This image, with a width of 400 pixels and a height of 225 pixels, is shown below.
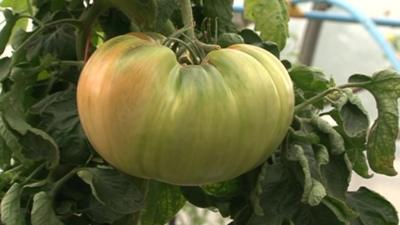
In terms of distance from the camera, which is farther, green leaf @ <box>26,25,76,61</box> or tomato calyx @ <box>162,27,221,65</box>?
green leaf @ <box>26,25,76,61</box>

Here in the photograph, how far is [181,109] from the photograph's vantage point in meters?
0.46

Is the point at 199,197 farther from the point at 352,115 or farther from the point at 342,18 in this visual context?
the point at 342,18

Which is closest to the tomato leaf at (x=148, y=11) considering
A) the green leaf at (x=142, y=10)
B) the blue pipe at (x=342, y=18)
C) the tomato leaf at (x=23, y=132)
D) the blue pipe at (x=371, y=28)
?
the green leaf at (x=142, y=10)

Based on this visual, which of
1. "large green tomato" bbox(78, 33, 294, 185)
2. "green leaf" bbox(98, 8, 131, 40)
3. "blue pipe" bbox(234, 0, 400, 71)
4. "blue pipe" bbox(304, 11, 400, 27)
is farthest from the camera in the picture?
"blue pipe" bbox(304, 11, 400, 27)

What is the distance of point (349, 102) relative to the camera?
0.59m

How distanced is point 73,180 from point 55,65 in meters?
0.10

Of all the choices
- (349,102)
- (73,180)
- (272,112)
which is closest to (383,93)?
(349,102)

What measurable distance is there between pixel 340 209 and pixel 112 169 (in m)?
0.20

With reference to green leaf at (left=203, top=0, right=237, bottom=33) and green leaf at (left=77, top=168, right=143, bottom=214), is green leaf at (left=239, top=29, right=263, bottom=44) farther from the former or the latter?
green leaf at (left=77, top=168, right=143, bottom=214)

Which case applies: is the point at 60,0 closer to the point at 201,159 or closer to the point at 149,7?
the point at 149,7

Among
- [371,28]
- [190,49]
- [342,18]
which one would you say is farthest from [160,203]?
[342,18]

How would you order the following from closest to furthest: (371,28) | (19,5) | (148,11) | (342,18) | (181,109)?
(181,109), (148,11), (19,5), (371,28), (342,18)

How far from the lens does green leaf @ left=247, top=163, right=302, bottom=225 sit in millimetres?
606

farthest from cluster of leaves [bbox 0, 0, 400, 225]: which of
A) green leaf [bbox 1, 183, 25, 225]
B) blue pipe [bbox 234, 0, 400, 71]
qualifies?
blue pipe [bbox 234, 0, 400, 71]
